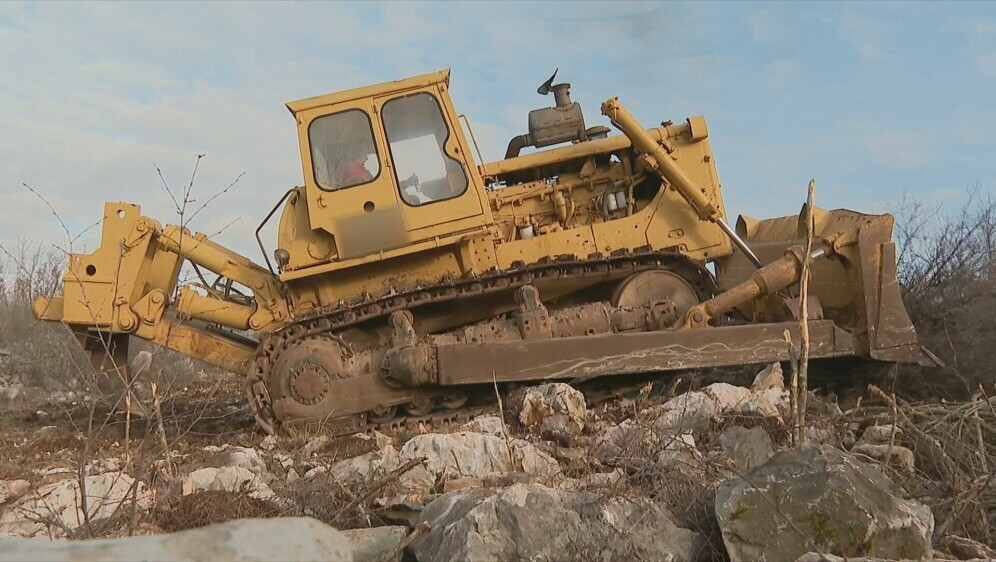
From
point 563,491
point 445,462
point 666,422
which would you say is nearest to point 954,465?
point 563,491

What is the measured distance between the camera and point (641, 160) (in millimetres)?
7730

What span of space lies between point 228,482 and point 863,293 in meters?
4.74

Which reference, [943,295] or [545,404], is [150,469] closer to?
[545,404]

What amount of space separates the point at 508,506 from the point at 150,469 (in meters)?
2.20

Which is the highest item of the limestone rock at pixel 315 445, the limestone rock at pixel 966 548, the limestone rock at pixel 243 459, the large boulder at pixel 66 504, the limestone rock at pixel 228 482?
the large boulder at pixel 66 504

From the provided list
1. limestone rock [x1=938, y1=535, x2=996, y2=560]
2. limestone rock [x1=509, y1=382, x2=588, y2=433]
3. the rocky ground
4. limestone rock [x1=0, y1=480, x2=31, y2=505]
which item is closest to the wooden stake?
the rocky ground

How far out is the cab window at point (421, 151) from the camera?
7.31 meters

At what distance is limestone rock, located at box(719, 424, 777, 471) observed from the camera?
4316mm

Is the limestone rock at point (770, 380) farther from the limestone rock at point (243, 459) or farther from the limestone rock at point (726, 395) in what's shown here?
the limestone rock at point (243, 459)

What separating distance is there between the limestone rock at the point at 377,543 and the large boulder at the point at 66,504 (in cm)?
108

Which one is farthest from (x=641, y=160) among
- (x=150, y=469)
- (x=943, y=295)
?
Answer: (x=150, y=469)

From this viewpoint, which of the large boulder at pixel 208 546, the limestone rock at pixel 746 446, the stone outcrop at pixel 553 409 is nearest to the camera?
the large boulder at pixel 208 546

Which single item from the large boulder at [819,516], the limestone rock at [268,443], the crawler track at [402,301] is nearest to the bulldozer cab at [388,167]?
the crawler track at [402,301]

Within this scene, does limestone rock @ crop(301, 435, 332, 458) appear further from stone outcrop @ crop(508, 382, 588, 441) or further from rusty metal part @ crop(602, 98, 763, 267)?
rusty metal part @ crop(602, 98, 763, 267)
